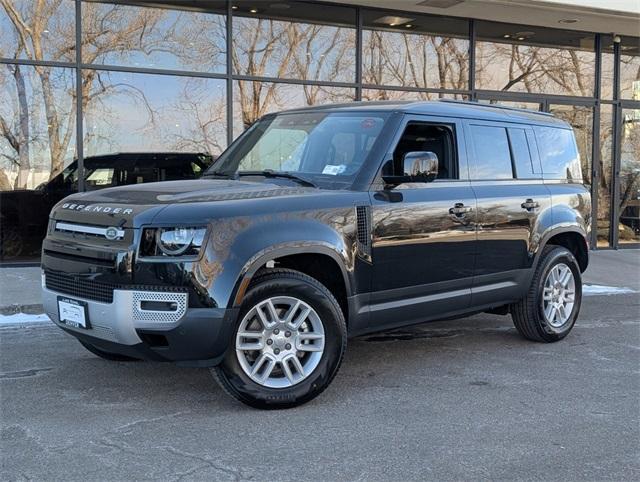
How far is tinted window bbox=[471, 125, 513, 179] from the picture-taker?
555cm

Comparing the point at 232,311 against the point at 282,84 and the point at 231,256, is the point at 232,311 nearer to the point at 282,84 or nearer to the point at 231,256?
the point at 231,256

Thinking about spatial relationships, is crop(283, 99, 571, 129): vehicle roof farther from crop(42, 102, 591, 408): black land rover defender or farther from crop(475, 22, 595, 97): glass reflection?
crop(475, 22, 595, 97): glass reflection

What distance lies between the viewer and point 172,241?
12.8 feet

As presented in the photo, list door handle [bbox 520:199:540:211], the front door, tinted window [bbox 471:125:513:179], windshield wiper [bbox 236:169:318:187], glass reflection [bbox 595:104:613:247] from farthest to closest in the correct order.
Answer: glass reflection [bbox 595:104:613:247] < door handle [bbox 520:199:540:211] < tinted window [bbox 471:125:513:179] < windshield wiper [bbox 236:169:318:187] < the front door

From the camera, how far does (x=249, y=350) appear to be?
415 cm

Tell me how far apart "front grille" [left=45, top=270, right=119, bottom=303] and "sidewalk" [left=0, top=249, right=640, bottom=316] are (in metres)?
3.09

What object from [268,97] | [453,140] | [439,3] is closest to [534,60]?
[439,3]

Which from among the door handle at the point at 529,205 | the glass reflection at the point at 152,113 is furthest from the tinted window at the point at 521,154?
the glass reflection at the point at 152,113

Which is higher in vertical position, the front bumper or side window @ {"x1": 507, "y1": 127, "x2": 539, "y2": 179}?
side window @ {"x1": 507, "y1": 127, "x2": 539, "y2": 179}

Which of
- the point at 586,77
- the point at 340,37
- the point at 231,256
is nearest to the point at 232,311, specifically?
the point at 231,256

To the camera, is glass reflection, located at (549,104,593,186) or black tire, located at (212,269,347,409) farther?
glass reflection, located at (549,104,593,186)

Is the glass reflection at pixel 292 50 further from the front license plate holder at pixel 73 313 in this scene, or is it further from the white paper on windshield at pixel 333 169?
the front license plate holder at pixel 73 313

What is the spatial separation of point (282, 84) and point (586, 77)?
635 cm

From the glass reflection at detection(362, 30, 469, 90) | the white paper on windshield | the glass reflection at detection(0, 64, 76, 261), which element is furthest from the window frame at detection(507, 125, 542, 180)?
the glass reflection at detection(0, 64, 76, 261)
